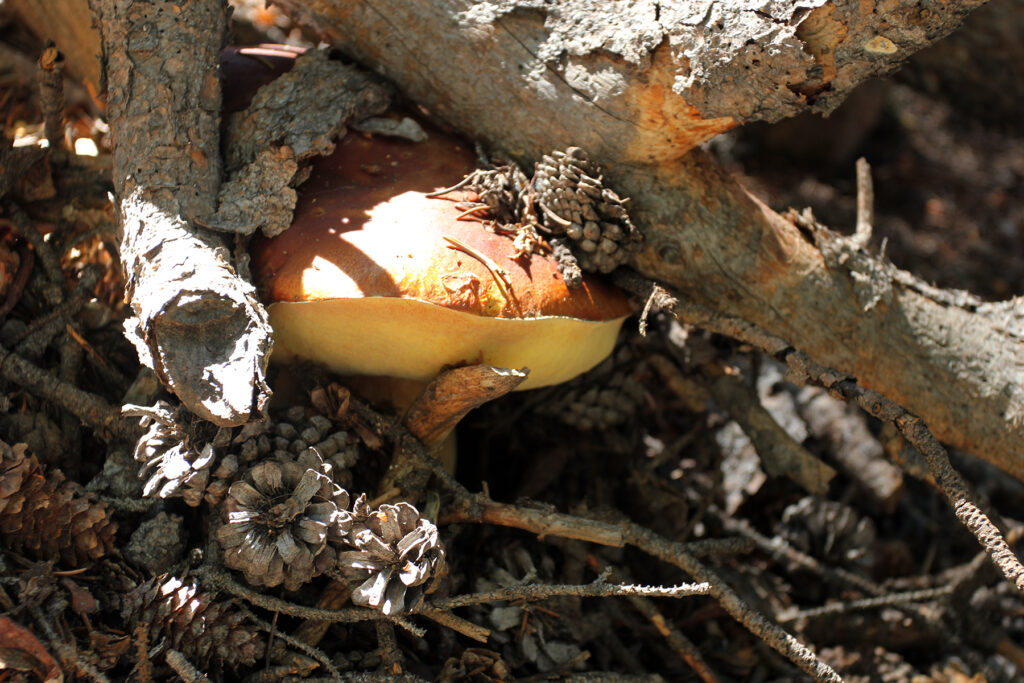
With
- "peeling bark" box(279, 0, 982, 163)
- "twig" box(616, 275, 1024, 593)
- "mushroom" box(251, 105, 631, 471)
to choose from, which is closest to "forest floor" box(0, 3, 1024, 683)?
"mushroom" box(251, 105, 631, 471)

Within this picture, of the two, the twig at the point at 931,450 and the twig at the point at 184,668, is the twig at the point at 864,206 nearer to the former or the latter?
the twig at the point at 931,450

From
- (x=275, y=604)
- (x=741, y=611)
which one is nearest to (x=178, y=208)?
(x=275, y=604)

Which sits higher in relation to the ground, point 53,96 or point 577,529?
point 53,96

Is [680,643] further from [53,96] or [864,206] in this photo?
[53,96]

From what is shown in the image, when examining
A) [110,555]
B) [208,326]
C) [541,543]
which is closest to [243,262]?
[208,326]

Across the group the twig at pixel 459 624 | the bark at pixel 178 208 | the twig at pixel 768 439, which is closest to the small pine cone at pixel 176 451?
the bark at pixel 178 208
